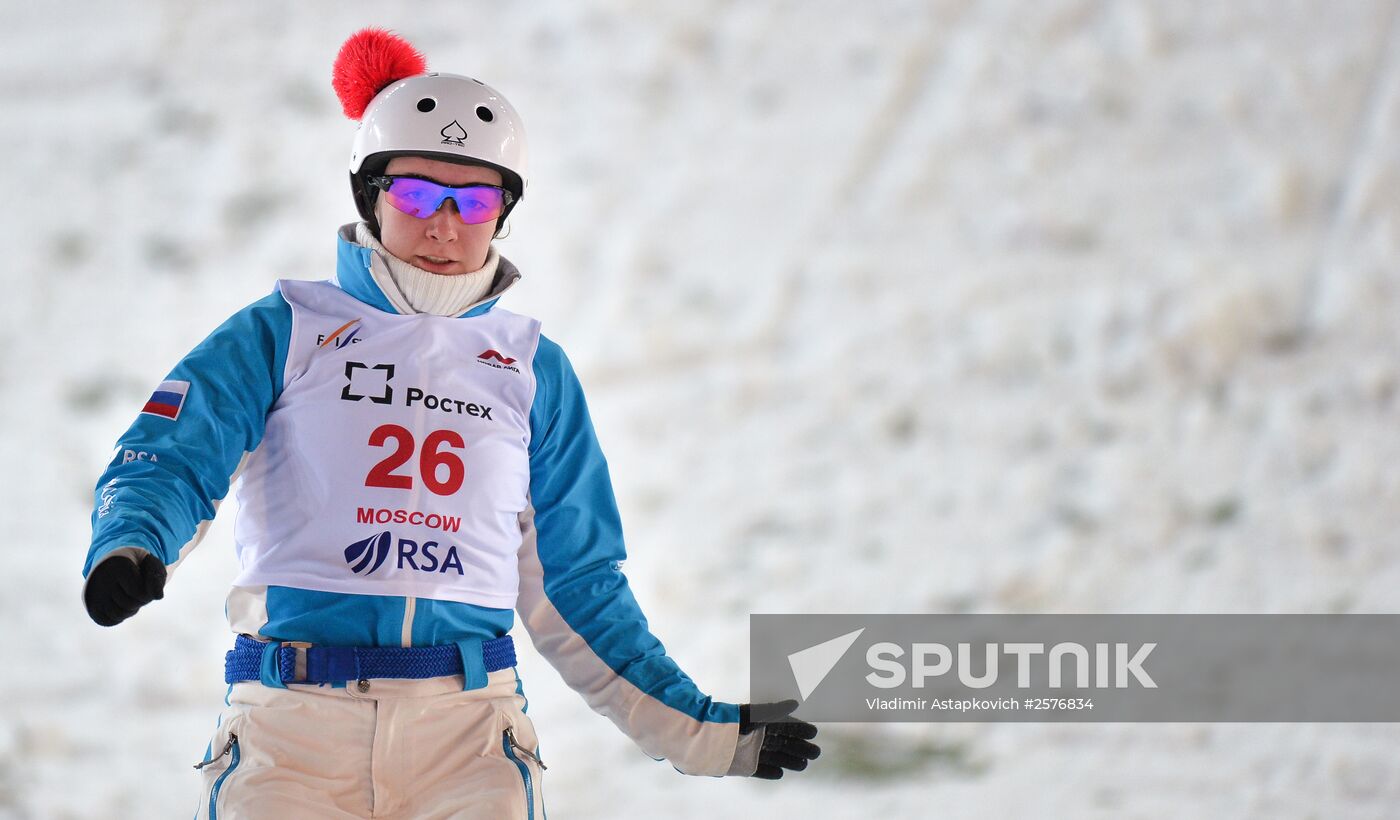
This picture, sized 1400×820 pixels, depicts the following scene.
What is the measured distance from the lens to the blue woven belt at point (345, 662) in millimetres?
1942

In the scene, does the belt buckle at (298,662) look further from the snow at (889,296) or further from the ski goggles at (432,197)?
the snow at (889,296)

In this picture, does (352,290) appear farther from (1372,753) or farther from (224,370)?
(1372,753)

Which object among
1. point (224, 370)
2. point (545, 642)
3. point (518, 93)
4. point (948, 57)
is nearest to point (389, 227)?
point (224, 370)

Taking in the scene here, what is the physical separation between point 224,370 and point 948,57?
2.87 metres

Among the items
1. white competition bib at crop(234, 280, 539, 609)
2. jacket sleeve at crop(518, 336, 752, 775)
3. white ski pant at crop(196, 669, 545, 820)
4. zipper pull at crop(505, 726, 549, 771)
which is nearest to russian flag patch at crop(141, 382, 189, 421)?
white competition bib at crop(234, 280, 539, 609)

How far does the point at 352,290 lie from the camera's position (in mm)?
2221

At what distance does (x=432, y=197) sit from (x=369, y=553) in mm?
544

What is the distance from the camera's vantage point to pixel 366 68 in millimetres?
2426

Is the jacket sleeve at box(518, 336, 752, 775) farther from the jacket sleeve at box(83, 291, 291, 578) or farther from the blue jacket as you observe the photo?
the jacket sleeve at box(83, 291, 291, 578)

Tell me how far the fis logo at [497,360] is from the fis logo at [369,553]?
0.32 m

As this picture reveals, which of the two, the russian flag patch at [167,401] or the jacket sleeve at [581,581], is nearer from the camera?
the russian flag patch at [167,401]

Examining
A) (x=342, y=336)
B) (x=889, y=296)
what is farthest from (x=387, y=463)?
(x=889, y=296)

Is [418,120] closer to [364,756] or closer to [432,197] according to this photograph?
[432,197]

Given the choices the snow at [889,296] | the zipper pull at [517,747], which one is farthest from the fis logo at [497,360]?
the snow at [889,296]
